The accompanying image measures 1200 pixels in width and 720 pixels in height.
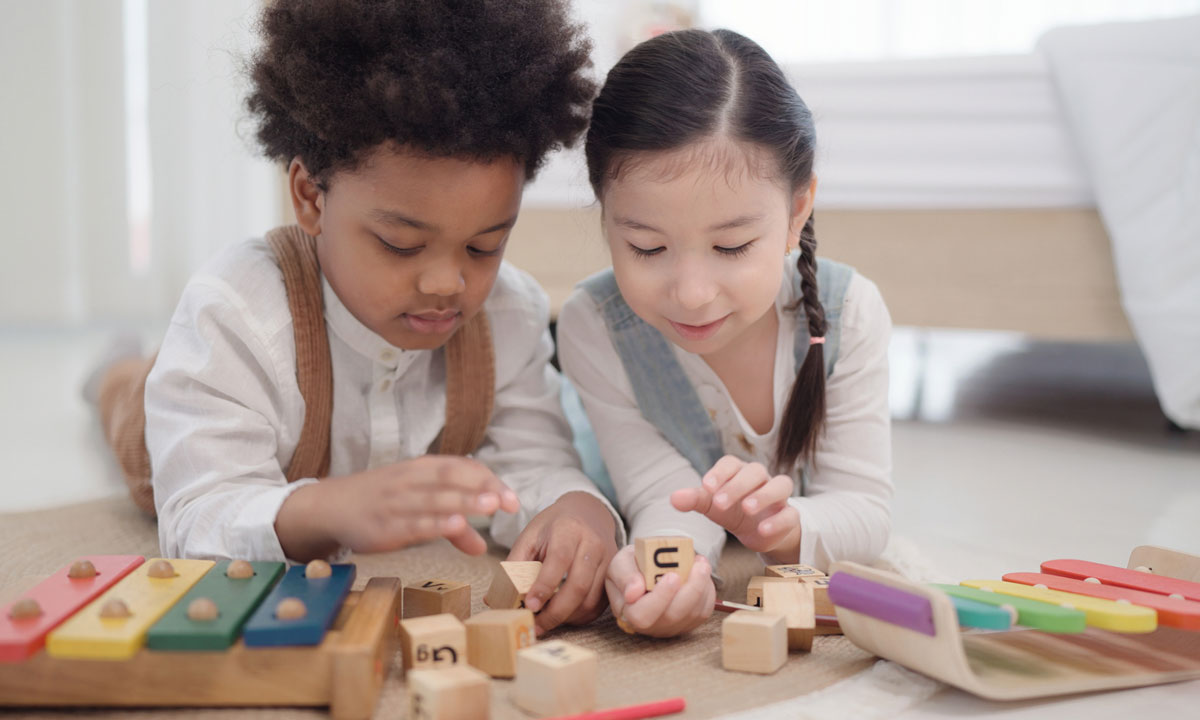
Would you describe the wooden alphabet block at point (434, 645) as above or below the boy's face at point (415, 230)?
below

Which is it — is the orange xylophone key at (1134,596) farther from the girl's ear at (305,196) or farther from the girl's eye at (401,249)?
the girl's ear at (305,196)

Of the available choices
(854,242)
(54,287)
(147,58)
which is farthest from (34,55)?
(854,242)

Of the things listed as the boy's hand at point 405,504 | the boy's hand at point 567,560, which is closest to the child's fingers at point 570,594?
the boy's hand at point 567,560

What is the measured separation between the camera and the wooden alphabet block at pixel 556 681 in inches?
24.6

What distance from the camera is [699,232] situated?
891 millimetres

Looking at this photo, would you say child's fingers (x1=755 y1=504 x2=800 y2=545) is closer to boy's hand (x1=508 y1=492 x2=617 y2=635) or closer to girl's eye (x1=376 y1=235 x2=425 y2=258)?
boy's hand (x1=508 y1=492 x2=617 y2=635)

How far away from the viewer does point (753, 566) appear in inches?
41.4

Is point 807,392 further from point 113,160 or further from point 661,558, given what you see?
point 113,160

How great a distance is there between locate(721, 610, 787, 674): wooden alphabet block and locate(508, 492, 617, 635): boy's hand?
0.13 m

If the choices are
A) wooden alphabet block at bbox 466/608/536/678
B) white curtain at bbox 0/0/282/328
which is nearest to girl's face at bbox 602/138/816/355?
wooden alphabet block at bbox 466/608/536/678

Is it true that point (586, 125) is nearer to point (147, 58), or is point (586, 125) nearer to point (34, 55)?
point (147, 58)

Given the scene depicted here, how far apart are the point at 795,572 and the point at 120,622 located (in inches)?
20.2

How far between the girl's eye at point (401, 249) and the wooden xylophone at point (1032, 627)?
17.8 inches

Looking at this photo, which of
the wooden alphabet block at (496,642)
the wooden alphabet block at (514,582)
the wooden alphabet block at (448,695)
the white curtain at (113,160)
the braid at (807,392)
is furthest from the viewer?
the white curtain at (113,160)
